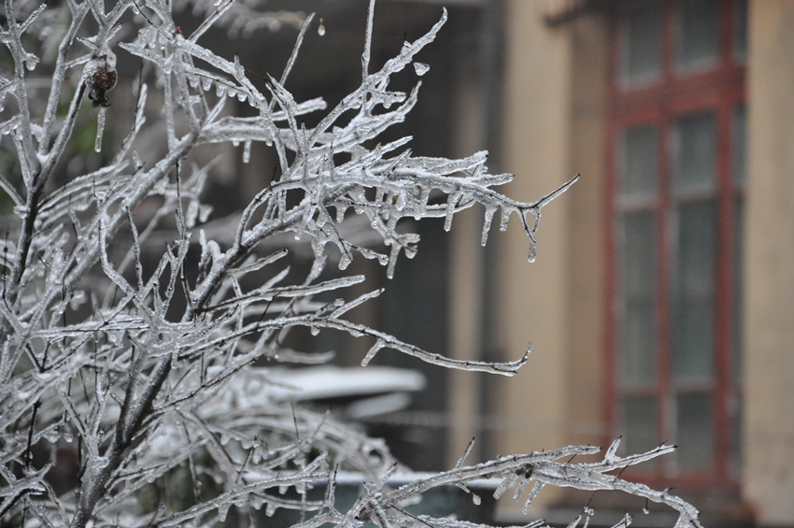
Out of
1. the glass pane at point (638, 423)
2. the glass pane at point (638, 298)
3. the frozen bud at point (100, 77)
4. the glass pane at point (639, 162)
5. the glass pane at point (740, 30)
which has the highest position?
the glass pane at point (740, 30)

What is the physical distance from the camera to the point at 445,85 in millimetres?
9891

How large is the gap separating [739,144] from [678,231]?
31.3 inches

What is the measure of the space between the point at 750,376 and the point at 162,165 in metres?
5.42

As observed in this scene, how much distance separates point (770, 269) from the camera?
6543mm

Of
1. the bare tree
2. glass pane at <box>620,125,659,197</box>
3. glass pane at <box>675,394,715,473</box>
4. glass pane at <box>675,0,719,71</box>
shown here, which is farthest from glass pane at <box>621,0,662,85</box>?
the bare tree

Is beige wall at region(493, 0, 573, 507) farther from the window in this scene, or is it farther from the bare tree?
the bare tree

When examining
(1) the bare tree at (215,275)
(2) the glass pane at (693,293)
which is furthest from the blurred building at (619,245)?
(1) the bare tree at (215,275)

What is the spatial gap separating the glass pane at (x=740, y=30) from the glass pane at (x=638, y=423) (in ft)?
8.48

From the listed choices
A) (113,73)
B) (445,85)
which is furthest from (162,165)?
(445,85)

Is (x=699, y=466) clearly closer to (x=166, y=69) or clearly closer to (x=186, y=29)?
(x=186, y=29)

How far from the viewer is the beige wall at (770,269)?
6.38 metres

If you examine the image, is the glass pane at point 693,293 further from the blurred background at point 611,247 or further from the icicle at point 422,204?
the icicle at point 422,204

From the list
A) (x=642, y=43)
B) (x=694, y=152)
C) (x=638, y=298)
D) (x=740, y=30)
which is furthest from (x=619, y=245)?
(x=740, y=30)

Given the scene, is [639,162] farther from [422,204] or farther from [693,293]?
[422,204]
